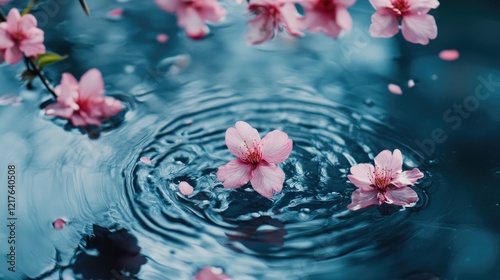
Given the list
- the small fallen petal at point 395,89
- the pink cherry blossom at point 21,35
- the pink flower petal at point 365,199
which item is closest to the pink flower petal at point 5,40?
the pink cherry blossom at point 21,35

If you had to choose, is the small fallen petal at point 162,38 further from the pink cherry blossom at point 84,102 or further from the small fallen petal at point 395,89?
the small fallen petal at point 395,89

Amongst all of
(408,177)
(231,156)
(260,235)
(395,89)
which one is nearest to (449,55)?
(395,89)

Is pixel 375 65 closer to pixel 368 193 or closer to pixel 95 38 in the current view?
pixel 368 193

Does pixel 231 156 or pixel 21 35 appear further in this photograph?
pixel 231 156

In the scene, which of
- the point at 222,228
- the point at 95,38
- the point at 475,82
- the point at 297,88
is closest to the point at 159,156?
the point at 222,228

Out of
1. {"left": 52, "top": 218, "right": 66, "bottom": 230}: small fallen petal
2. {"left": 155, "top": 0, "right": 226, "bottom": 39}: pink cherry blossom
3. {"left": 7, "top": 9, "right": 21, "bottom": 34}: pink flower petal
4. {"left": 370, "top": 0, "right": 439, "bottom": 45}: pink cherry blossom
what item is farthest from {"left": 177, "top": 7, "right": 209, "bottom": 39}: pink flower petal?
{"left": 52, "top": 218, "right": 66, "bottom": 230}: small fallen petal

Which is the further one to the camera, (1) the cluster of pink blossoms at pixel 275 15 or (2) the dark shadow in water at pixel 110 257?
(2) the dark shadow in water at pixel 110 257

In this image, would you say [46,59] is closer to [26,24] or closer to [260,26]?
[26,24]

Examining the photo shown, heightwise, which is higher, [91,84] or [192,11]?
[192,11]
